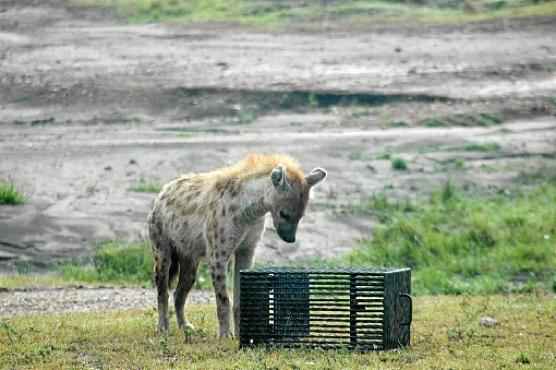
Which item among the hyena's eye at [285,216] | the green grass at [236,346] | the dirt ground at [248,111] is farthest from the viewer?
the dirt ground at [248,111]

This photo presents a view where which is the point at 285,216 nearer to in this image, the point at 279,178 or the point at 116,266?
the point at 279,178

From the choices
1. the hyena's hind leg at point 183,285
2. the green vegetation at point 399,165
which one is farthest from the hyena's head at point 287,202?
the green vegetation at point 399,165

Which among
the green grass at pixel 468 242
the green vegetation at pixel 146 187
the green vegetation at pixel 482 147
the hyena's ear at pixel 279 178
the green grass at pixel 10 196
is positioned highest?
the hyena's ear at pixel 279 178

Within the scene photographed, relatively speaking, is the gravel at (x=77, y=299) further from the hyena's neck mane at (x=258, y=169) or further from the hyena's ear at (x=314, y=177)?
the hyena's ear at (x=314, y=177)

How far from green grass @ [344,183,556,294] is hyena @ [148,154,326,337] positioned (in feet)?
13.6

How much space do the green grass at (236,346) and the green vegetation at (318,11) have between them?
1505 centimetres

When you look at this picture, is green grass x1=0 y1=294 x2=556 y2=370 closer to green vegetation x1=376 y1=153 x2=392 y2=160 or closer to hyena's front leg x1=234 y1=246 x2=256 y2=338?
hyena's front leg x1=234 y1=246 x2=256 y2=338

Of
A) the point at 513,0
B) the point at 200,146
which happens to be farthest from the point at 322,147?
the point at 513,0

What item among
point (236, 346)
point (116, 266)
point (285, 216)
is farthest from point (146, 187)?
point (236, 346)

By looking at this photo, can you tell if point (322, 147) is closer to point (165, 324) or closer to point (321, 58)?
point (321, 58)

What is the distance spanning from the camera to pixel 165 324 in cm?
1126

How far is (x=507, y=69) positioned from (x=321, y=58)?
291 centimetres

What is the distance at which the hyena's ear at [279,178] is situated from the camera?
34.2ft

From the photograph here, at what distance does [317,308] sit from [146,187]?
838 cm
